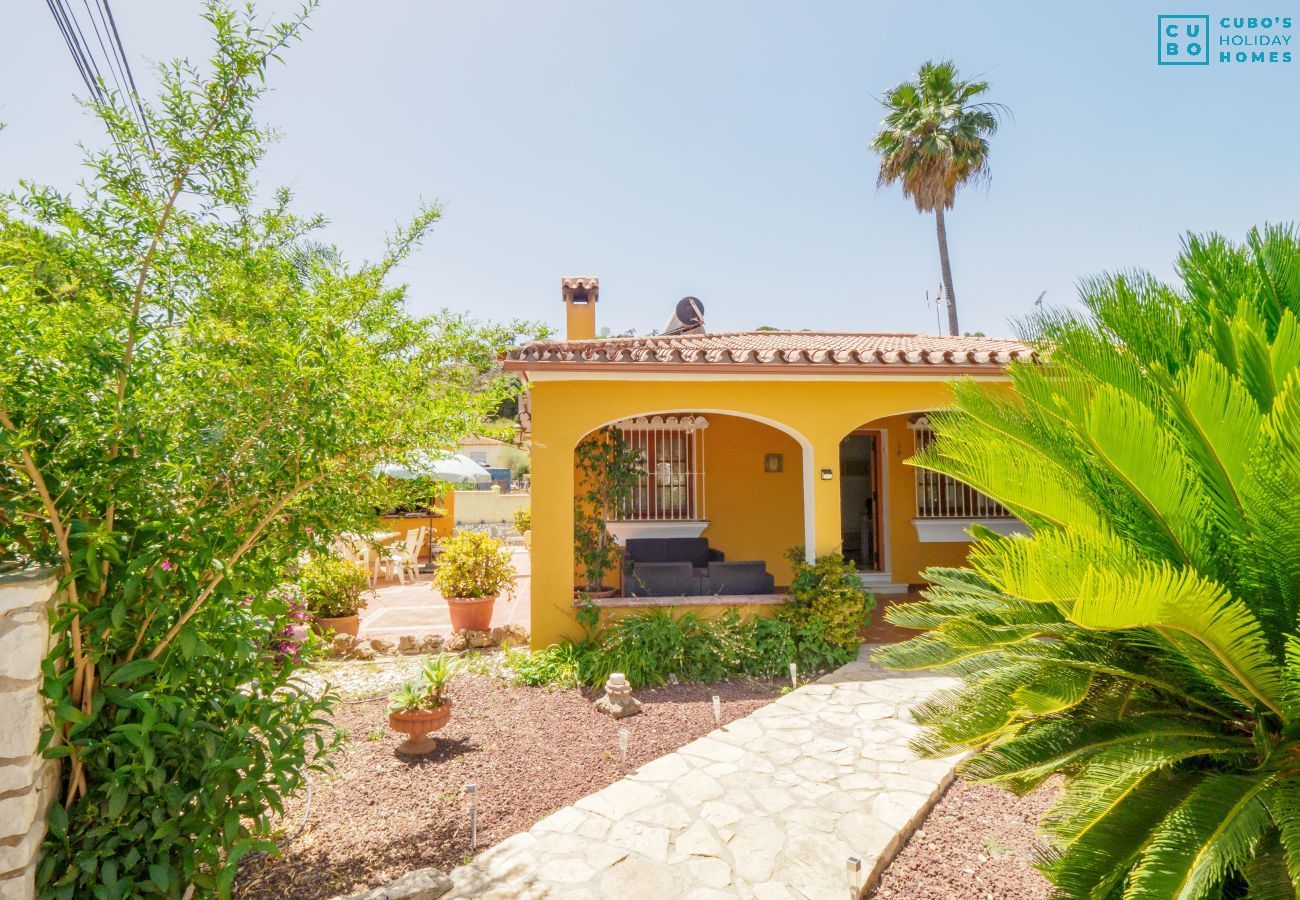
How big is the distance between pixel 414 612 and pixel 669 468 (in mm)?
5310

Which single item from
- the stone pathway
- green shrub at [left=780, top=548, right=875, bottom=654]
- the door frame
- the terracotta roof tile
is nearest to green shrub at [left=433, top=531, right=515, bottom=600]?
the terracotta roof tile

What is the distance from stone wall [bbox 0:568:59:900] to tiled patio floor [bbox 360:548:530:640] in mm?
6827

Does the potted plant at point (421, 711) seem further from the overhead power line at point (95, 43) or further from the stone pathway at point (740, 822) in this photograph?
the overhead power line at point (95, 43)

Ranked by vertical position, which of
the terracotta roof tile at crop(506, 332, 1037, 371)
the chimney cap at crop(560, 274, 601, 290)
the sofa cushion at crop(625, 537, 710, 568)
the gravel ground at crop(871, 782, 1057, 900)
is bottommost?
the gravel ground at crop(871, 782, 1057, 900)

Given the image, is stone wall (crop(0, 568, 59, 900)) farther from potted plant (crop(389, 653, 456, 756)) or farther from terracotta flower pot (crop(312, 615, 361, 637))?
terracotta flower pot (crop(312, 615, 361, 637))

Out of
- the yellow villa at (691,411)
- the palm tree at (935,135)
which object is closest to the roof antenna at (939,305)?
the palm tree at (935,135)

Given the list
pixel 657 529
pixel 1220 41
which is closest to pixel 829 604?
pixel 657 529

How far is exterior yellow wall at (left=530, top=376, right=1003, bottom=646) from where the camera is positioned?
7656mm

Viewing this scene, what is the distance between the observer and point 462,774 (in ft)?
15.5

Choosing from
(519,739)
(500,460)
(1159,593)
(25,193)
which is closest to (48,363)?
(25,193)

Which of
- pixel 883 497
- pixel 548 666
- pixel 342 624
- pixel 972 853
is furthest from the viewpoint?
pixel 883 497

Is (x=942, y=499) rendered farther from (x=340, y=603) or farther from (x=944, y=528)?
(x=340, y=603)

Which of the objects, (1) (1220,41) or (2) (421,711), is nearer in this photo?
(2) (421,711)

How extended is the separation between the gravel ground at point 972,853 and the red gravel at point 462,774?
6.80 ft
